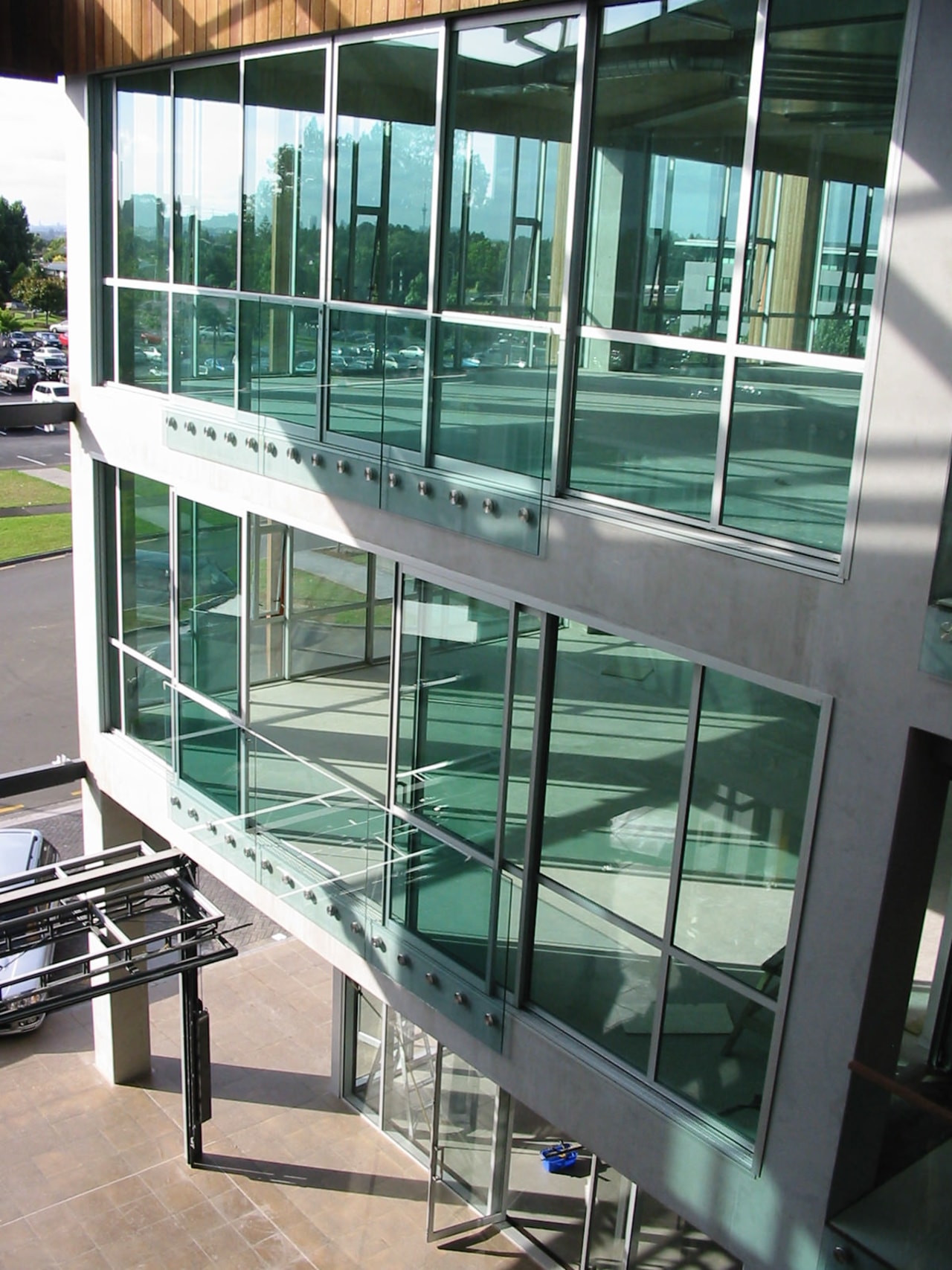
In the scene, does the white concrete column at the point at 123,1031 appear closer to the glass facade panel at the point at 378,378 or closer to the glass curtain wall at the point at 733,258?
the glass facade panel at the point at 378,378

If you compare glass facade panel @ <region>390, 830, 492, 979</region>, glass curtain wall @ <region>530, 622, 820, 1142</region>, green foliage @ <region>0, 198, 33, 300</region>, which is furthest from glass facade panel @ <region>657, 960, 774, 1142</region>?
green foliage @ <region>0, 198, 33, 300</region>

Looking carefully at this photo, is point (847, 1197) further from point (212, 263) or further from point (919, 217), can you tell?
point (212, 263)

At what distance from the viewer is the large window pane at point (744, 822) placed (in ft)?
20.4

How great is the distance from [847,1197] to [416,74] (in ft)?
23.3

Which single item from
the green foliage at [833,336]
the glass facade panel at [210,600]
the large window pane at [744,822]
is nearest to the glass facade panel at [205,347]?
the glass facade panel at [210,600]

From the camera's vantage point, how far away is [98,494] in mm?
12055

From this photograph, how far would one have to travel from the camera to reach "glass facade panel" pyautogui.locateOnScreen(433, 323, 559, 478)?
7.00 m

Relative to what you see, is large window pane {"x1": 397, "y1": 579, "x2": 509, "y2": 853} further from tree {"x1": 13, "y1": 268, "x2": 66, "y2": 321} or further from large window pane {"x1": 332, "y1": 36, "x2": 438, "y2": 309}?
tree {"x1": 13, "y1": 268, "x2": 66, "y2": 321}

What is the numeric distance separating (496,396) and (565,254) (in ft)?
2.96

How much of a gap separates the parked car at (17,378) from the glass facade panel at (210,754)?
160 feet

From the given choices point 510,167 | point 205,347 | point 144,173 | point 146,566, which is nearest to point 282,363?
point 205,347

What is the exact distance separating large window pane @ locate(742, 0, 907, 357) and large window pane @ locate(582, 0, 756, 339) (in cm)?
20

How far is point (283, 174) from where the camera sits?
30.5ft

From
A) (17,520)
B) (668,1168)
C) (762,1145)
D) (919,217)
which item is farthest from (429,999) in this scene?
(17,520)
